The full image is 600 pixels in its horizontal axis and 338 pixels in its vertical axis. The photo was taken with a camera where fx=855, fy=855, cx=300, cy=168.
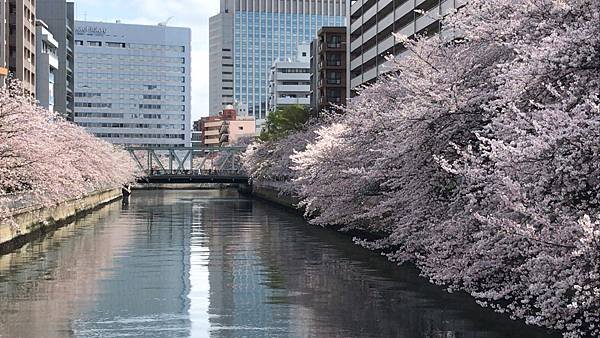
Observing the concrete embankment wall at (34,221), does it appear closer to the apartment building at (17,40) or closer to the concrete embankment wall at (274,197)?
the concrete embankment wall at (274,197)

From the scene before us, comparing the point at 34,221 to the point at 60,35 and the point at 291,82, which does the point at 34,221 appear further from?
the point at 291,82

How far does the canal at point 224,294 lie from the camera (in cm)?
1797

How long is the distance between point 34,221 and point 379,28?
52.0 meters

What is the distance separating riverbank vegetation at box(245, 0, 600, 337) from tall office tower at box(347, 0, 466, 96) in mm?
39719

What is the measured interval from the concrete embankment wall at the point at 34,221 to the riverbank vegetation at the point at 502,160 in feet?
46.0

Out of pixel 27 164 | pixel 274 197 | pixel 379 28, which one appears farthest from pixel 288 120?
pixel 27 164

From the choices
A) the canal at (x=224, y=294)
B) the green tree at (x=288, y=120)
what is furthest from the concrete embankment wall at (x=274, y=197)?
the canal at (x=224, y=294)

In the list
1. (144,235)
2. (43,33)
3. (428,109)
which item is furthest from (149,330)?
(43,33)

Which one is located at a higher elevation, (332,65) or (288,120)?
(332,65)

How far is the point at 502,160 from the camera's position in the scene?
13.8 meters

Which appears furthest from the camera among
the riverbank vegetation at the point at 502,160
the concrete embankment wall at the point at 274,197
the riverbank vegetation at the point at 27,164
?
the concrete embankment wall at the point at 274,197

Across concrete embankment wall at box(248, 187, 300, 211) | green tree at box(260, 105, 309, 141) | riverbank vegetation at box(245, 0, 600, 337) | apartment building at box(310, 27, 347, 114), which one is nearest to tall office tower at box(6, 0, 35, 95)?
green tree at box(260, 105, 309, 141)

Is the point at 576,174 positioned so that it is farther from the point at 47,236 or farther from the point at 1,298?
the point at 47,236

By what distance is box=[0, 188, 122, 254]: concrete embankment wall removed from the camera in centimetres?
3693
